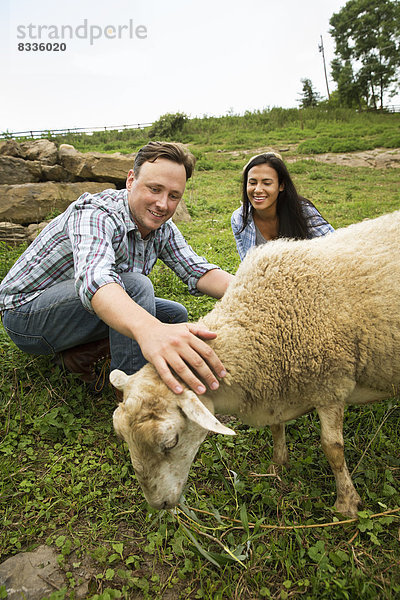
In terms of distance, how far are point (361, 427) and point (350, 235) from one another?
1211 millimetres

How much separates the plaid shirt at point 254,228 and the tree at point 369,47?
101 feet

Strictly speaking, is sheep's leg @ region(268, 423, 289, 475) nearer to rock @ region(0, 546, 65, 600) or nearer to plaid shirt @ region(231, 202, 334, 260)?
rock @ region(0, 546, 65, 600)

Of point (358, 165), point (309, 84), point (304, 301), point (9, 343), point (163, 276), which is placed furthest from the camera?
point (309, 84)

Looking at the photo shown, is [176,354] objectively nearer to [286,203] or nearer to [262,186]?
[262,186]

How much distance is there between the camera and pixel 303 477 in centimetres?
213

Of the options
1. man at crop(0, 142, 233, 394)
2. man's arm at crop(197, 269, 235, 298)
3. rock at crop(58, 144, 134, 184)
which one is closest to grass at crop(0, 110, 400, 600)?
man at crop(0, 142, 233, 394)

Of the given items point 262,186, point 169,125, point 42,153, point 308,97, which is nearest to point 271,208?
point 262,186

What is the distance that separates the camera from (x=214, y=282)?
8.50ft

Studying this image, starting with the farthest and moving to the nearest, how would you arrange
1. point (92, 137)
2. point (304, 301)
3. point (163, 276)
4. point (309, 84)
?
point (309, 84) → point (92, 137) → point (163, 276) → point (304, 301)

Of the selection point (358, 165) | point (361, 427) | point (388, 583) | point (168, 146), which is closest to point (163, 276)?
point (168, 146)

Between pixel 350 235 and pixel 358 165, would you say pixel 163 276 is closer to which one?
pixel 350 235

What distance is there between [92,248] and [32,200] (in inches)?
179

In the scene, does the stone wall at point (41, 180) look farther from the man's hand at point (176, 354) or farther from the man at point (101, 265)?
the man's hand at point (176, 354)

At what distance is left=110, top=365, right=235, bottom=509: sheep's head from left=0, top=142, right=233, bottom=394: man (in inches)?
18.2
